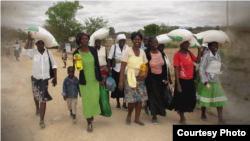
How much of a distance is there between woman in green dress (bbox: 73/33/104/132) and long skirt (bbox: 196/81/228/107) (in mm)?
2242

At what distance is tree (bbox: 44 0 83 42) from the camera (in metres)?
30.0

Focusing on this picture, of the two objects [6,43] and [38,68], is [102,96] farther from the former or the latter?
[6,43]

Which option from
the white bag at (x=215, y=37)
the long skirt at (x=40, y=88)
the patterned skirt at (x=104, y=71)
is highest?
the white bag at (x=215, y=37)

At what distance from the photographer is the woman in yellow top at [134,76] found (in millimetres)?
3857

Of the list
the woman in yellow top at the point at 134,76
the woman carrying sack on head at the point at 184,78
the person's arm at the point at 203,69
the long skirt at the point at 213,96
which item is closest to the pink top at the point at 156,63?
the woman in yellow top at the point at 134,76

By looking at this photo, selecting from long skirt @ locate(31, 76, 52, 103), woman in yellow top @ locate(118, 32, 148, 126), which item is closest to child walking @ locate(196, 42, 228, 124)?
woman in yellow top @ locate(118, 32, 148, 126)

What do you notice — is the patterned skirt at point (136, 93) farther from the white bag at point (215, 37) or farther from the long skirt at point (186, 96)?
the white bag at point (215, 37)

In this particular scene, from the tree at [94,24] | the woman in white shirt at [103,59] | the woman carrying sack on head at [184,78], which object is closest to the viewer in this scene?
the woman carrying sack on head at [184,78]

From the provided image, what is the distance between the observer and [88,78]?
3832 millimetres

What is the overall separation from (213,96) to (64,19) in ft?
98.9

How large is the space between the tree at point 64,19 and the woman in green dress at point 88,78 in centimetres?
2734

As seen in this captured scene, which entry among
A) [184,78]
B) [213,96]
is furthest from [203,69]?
[213,96]

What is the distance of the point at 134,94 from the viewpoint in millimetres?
3955

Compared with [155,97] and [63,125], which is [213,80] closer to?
[155,97]
